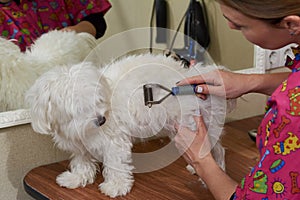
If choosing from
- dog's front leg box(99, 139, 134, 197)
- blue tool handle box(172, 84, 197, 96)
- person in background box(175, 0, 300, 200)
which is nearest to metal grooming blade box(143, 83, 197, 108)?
blue tool handle box(172, 84, 197, 96)

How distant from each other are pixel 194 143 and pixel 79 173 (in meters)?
0.28

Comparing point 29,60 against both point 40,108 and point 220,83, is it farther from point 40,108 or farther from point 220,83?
point 220,83

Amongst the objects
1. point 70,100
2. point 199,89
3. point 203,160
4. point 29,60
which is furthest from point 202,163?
point 29,60

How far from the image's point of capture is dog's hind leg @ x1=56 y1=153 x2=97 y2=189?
101 cm

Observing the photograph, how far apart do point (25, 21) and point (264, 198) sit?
657 mm

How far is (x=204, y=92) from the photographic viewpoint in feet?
3.01

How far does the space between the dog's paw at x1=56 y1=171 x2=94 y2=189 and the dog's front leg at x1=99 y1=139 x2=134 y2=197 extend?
4 cm

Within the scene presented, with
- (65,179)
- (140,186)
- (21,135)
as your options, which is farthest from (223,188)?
(21,135)

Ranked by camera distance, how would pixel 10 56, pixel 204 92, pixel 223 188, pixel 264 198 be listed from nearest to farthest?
pixel 264 198 → pixel 223 188 → pixel 204 92 → pixel 10 56

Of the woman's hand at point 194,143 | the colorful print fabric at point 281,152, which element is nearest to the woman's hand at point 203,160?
the woman's hand at point 194,143

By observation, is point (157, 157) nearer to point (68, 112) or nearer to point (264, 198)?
point (68, 112)

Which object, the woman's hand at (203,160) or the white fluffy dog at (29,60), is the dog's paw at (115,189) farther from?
the white fluffy dog at (29,60)

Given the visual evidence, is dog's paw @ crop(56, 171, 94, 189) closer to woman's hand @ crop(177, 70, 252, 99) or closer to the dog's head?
the dog's head

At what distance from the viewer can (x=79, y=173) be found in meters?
1.02
